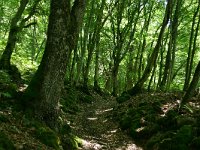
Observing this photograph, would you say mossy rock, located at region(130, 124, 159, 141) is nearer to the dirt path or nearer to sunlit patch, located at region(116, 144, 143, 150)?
the dirt path

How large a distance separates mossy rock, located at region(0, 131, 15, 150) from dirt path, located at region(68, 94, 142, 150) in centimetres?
374

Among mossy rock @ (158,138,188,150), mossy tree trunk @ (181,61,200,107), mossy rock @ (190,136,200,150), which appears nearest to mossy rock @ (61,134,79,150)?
mossy rock @ (158,138,188,150)

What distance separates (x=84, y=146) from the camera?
36.6 ft

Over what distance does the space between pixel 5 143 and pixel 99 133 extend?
6.80 meters

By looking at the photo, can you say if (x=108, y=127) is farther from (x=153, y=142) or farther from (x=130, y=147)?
(x=153, y=142)

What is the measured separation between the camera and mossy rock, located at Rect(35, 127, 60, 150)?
9.22 metres

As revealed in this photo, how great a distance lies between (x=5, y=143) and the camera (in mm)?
7340

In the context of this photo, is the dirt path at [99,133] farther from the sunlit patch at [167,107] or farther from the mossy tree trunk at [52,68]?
the sunlit patch at [167,107]

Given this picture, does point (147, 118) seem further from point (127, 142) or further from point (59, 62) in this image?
point (59, 62)

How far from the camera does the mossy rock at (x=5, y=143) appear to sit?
7230 mm

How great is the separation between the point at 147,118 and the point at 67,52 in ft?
17.6

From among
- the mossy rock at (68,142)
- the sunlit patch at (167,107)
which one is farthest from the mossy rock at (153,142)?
the mossy rock at (68,142)

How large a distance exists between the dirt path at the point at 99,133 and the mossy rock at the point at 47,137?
1599mm

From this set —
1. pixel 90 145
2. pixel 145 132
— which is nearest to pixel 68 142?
pixel 90 145
